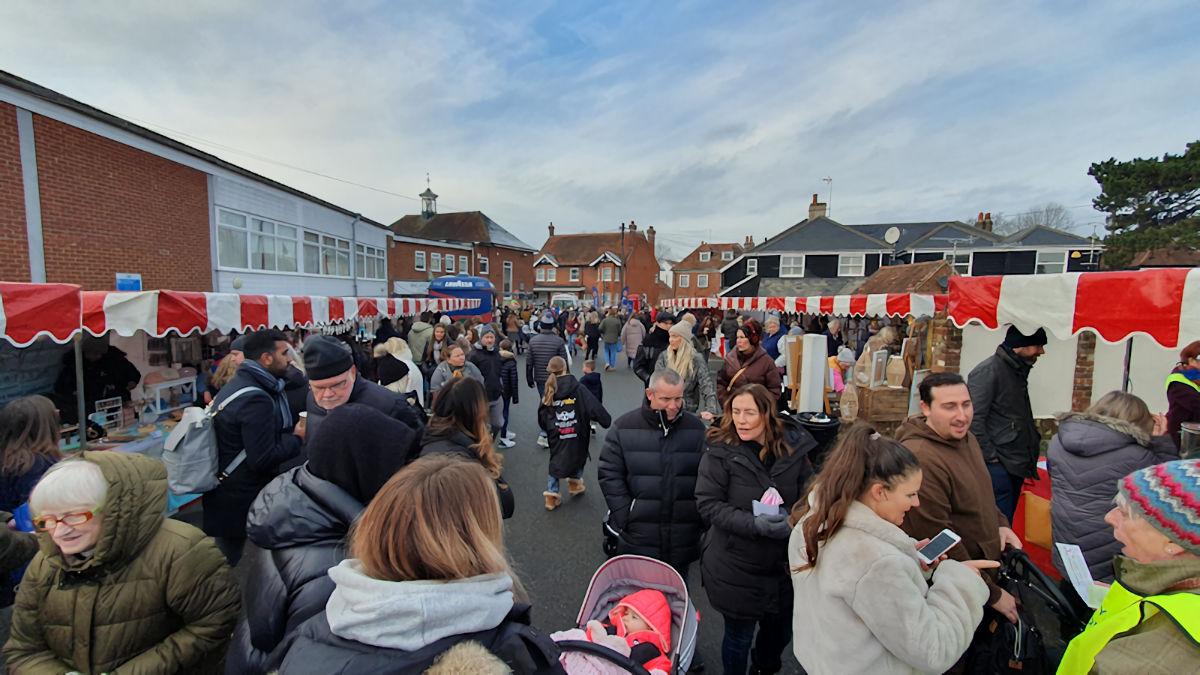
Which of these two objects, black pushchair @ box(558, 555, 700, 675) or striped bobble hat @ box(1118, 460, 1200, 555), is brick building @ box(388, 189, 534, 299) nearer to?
black pushchair @ box(558, 555, 700, 675)

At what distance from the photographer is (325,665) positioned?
1006 millimetres

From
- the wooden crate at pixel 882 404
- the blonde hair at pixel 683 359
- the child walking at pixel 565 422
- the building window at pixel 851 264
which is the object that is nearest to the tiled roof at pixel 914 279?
the wooden crate at pixel 882 404

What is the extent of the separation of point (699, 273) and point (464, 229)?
92.0 ft

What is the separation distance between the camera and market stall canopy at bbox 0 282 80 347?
11.8ft

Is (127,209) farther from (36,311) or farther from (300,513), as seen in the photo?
(300,513)

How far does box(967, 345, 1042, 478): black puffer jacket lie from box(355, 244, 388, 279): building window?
72.9 ft

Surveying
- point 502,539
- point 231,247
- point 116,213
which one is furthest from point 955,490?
point 231,247

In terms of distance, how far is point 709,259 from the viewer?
5650 cm

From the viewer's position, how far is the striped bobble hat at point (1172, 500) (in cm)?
137

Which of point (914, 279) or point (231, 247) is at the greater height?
point (231, 247)

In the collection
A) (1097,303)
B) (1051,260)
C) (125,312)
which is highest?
(1051,260)

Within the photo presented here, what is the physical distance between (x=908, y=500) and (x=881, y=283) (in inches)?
577

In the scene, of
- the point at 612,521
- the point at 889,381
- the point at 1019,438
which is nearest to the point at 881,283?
the point at 889,381

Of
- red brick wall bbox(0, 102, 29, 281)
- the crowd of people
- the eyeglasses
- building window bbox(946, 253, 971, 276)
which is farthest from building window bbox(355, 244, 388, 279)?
building window bbox(946, 253, 971, 276)
